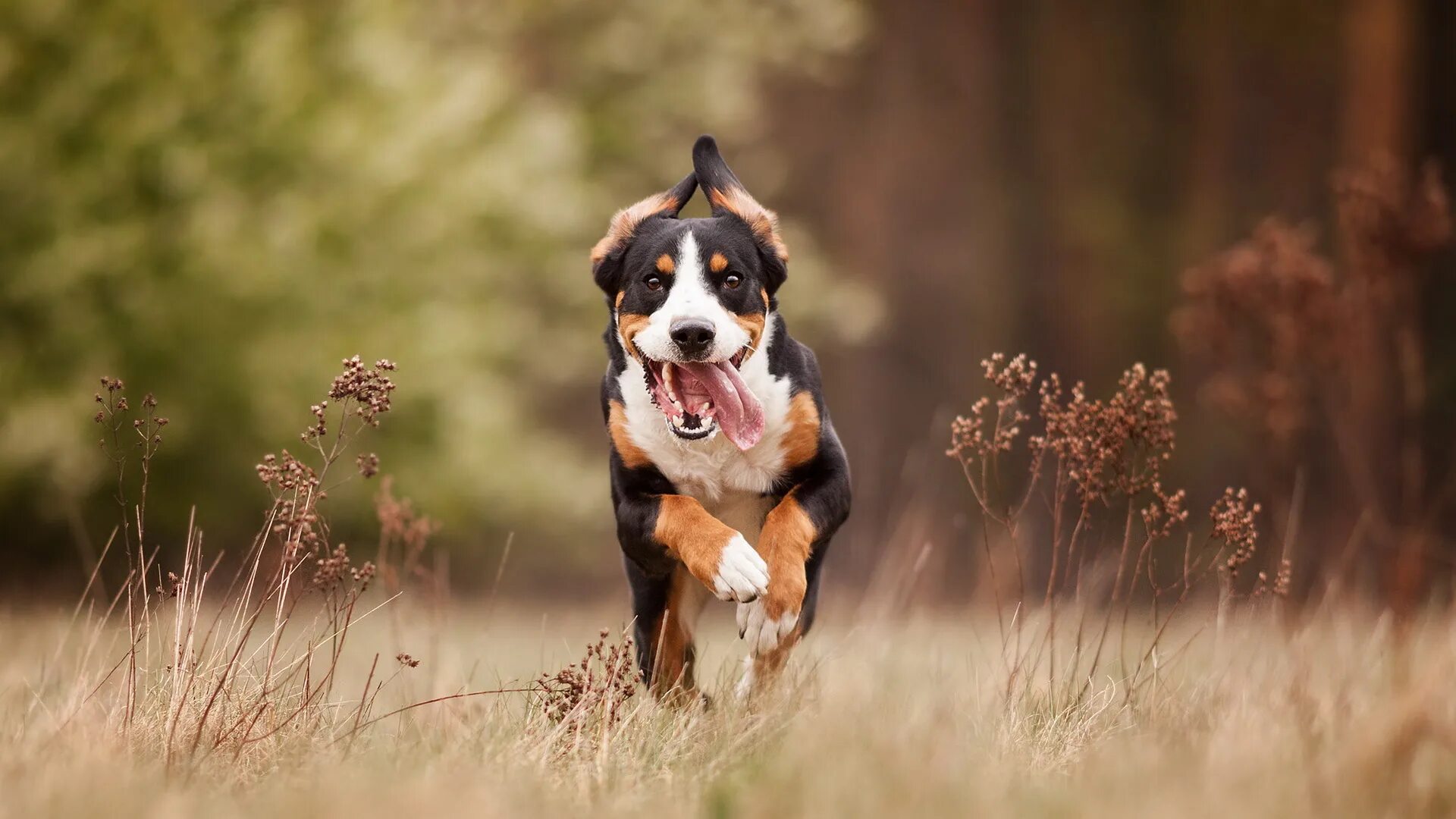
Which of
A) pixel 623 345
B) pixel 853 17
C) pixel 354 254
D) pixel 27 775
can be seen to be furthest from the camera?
pixel 853 17

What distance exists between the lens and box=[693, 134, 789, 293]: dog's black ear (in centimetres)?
387

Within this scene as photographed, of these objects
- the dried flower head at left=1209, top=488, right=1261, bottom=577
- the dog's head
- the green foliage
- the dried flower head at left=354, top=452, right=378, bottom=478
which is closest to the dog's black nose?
the dog's head

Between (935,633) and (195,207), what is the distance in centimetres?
631

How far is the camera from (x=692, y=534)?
3.47 metres

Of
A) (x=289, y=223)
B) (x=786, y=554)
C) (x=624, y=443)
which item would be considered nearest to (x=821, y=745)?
(x=786, y=554)

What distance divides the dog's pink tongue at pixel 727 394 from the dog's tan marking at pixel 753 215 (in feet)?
1.57

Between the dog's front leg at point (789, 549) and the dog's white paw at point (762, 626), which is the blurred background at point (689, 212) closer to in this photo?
the dog's front leg at point (789, 549)

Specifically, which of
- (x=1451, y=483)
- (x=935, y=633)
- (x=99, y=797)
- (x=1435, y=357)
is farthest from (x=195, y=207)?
(x=1435, y=357)

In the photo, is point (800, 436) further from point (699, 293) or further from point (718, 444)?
point (699, 293)

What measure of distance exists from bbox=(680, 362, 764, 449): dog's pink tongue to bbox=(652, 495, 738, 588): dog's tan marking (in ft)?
0.73

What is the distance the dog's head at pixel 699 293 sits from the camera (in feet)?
11.5

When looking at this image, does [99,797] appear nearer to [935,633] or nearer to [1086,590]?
[1086,590]

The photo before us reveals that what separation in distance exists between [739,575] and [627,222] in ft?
4.14

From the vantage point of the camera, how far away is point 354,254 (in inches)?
403
